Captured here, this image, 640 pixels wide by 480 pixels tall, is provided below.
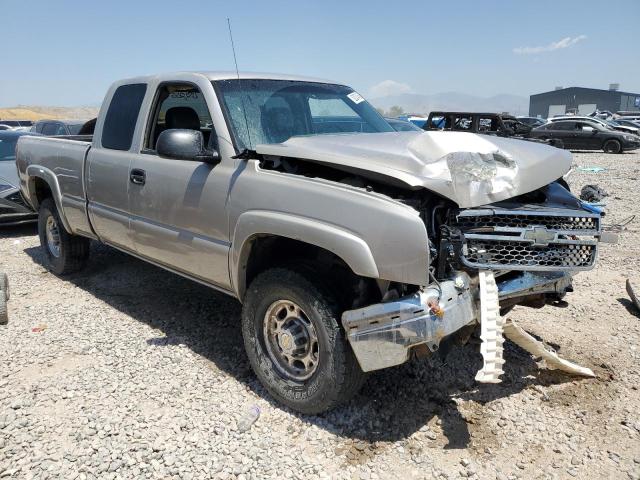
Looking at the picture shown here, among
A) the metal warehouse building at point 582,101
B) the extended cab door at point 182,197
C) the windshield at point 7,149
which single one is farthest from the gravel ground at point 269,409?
the metal warehouse building at point 582,101

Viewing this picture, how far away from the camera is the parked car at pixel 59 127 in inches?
468

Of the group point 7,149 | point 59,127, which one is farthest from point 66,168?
point 59,127

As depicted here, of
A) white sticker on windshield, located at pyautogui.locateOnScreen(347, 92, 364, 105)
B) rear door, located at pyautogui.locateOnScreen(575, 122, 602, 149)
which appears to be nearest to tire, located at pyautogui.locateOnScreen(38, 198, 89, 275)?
white sticker on windshield, located at pyautogui.locateOnScreen(347, 92, 364, 105)

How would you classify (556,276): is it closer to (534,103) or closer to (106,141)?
(106,141)

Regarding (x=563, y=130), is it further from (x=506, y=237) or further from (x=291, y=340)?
(x=291, y=340)

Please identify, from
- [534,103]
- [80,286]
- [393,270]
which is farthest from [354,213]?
[534,103]

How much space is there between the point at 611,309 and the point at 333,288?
3.04 m

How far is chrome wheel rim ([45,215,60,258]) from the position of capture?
5676 mm

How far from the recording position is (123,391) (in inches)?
129

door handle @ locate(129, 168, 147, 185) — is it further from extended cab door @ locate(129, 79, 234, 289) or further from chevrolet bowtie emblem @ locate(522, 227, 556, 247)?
chevrolet bowtie emblem @ locate(522, 227, 556, 247)

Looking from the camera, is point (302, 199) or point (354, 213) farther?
point (302, 199)

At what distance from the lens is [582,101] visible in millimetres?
79562

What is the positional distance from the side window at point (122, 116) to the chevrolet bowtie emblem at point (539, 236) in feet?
10.2

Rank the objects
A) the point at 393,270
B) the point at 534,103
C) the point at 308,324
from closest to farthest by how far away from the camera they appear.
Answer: the point at 393,270, the point at 308,324, the point at 534,103
